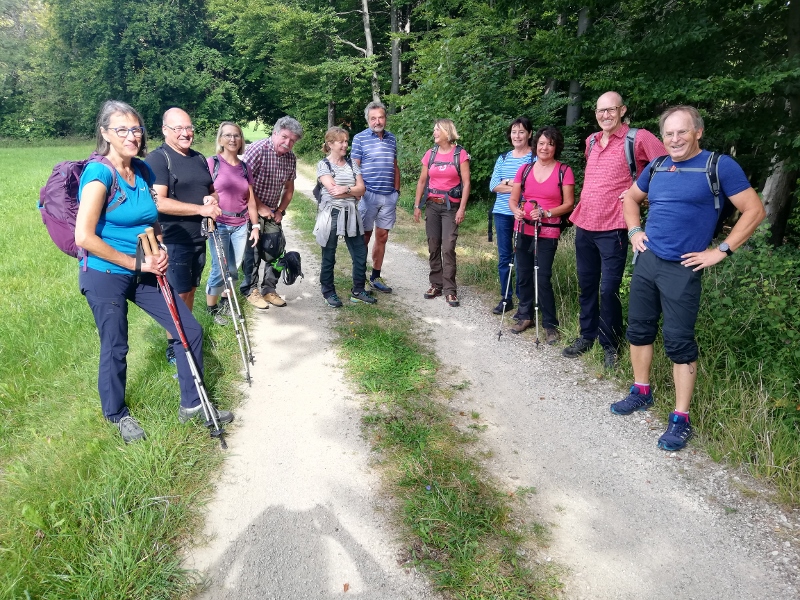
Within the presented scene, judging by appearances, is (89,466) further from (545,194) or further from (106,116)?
(545,194)

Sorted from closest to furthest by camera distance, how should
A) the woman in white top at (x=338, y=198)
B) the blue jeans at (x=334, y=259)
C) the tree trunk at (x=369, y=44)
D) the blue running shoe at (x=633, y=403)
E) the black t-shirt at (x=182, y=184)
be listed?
the blue running shoe at (x=633, y=403)
the black t-shirt at (x=182, y=184)
the woman in white top at (x=338, y=198)
the blue jeans at (x=334, y=259)
the tree trunk at (x=369, y=44)

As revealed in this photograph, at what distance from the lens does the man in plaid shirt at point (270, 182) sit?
17.5ft

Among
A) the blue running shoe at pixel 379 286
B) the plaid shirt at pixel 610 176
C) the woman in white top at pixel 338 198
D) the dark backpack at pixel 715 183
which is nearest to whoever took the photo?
the dark backpack at pixel 715 183

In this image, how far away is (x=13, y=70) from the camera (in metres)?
43.4

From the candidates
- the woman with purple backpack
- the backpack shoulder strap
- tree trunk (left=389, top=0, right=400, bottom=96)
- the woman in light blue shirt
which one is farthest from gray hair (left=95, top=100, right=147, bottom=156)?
tree trunk (left=389, top=0, right=400, bottom=96)

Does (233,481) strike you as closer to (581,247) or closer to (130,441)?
(130,441)

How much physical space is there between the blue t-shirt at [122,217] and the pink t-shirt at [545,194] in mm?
3366

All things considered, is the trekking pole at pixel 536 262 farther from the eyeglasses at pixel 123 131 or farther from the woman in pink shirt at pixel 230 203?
the eyeglasses at pixel 123 131

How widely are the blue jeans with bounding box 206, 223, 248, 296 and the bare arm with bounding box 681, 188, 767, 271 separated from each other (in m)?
Answer: 4.02

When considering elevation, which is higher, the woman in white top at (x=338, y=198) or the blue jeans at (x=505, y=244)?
the woman in white top at (x=338, y=198)

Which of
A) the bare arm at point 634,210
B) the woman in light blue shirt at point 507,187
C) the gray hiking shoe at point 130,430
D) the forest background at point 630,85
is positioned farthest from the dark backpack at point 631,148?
the gray hiking shoe at point 130,430

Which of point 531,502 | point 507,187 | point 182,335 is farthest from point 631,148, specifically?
point 182,335

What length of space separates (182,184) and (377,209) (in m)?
2.48

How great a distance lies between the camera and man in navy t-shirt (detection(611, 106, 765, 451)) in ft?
10.5
